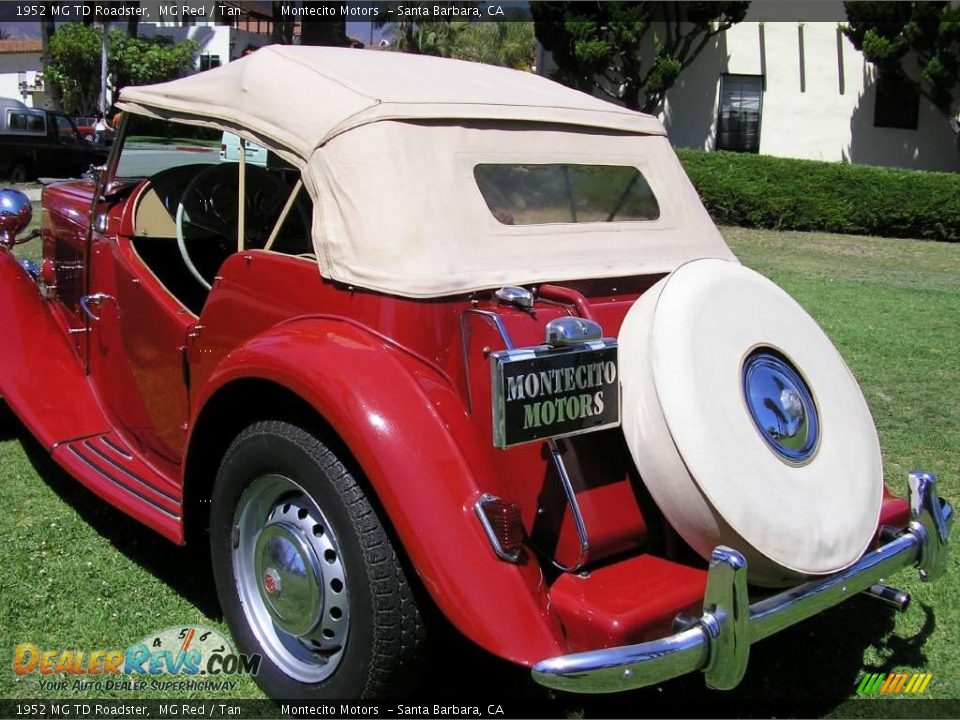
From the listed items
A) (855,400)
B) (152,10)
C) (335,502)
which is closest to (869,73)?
(855,400)

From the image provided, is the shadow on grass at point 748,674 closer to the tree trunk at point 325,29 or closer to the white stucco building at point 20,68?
the tree trunk at point 325,29

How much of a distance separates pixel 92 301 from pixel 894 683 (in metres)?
3.44

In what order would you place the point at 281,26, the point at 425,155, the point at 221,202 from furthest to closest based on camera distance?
the point at 281,26, the point at 221,202, the point at 425,155

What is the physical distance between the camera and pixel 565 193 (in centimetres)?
318

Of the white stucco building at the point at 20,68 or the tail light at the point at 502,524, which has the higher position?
the white stucco building at the point at 20,68

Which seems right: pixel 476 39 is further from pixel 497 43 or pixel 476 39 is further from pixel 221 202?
pixel 221 202

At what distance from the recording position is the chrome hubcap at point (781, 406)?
251 centimetres

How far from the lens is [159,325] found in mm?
3486

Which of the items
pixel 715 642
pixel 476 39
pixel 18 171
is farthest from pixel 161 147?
pixel 476 39

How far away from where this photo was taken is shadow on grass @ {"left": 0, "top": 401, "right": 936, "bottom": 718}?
285 cm

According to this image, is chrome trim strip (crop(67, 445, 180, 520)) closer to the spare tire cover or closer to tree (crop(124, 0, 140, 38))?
the spare tire cover

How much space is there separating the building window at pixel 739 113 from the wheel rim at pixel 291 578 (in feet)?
56.8

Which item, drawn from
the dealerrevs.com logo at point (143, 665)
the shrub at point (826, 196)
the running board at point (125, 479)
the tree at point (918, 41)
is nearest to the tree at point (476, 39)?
Result: the tree at point (918, 41)

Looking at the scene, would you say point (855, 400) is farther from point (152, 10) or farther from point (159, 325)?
point (152, 10)
